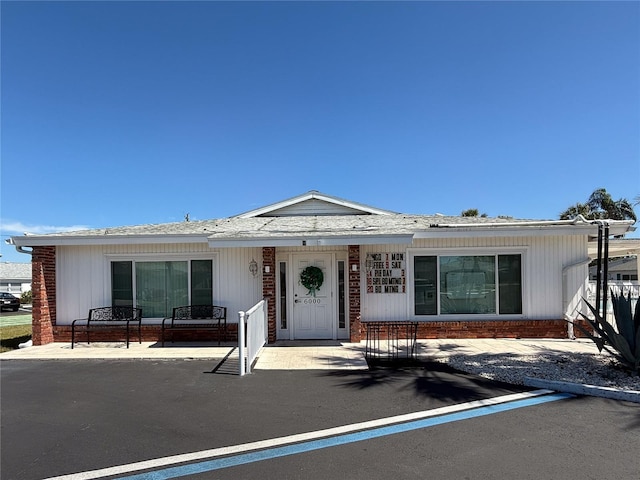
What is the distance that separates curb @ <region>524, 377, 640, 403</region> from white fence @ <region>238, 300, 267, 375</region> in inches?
183

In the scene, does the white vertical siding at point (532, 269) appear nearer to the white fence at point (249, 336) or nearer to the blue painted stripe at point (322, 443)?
the white fence at point (249, 336)

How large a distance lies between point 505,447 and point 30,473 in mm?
4706

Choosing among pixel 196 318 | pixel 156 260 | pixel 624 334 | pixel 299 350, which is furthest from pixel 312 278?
pixel 624 334

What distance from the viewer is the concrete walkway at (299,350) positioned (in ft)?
26.3

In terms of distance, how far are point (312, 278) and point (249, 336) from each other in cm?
292

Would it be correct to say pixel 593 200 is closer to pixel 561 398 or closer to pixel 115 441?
pixel 561 398

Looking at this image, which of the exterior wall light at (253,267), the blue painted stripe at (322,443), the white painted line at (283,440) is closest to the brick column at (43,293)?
the exterior wall light at (253,267)

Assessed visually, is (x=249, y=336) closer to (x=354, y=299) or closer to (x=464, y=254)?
(x=354, y=299)

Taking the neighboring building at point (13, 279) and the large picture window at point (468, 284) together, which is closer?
the large picture window at point (468, 284)

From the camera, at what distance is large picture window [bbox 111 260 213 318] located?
1052cm

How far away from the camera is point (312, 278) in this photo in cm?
1001

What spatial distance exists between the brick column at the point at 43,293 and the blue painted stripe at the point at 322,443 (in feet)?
27.1

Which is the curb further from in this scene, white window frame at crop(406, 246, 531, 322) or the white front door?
the white front door

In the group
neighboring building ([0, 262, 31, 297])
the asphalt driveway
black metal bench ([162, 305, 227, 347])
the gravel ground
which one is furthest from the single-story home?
neighboring building ([0, 262, 31, 297])
